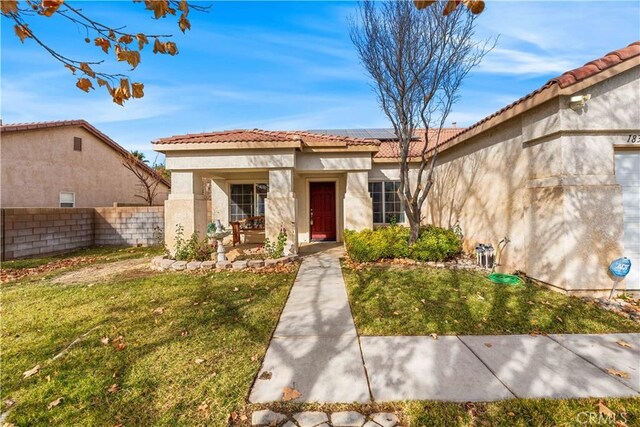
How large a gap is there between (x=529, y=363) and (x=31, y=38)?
5.91 metres

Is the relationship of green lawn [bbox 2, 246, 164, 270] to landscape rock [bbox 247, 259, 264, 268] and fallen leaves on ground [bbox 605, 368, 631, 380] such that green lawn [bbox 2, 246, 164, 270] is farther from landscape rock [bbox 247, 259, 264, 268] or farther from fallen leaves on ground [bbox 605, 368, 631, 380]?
fallen leaves on ground [bbox 605, 368, 631, 380]

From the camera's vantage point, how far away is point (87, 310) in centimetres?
479

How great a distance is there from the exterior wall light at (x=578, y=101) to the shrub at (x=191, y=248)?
364 inches

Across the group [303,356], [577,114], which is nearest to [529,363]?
[303,356]

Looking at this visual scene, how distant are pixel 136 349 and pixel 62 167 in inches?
607

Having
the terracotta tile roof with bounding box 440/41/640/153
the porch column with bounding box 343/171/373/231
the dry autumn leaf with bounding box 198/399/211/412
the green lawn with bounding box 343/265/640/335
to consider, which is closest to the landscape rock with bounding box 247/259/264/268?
the green lawn with bounding box 343/265/640/335

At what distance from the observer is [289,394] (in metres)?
2.59

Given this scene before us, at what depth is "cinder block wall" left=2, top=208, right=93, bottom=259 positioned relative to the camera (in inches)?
362

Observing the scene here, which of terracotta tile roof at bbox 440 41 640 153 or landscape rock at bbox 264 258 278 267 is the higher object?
terracotta tile roof at bbox 440 41 640 153

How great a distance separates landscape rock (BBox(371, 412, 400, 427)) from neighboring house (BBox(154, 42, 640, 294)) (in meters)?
4.98

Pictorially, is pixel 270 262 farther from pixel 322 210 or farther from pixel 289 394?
pixel 289 394

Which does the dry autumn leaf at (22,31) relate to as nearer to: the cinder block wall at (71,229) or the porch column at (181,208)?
the porch column at (181,208)

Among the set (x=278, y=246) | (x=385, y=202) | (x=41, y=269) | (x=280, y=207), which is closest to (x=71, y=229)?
(x=41, y=269)

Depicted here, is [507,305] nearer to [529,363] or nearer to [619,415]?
[529,363]
